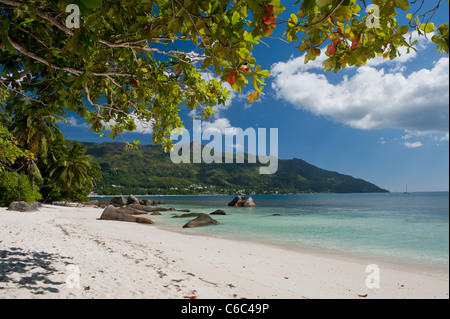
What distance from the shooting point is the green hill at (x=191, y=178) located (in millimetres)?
123875

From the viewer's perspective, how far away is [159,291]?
13.2 feet

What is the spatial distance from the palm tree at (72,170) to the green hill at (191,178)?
7933 cm

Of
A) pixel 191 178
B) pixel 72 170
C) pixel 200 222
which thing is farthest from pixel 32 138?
pixel 191 178

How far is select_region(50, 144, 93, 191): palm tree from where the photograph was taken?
95.0ft

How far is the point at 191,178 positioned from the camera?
156250 millimetres

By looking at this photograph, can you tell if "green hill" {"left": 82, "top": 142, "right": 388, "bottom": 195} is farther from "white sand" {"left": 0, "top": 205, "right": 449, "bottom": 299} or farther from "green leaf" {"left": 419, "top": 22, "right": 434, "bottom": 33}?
"green leaf" {"left": 419, "top": 22, "right": 434, "bottom": 33}

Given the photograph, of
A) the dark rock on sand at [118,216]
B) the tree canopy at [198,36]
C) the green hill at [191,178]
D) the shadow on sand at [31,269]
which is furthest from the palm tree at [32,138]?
the green hill at [191,178]

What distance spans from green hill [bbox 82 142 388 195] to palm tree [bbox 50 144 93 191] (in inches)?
3123

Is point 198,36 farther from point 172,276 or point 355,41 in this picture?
point 172,276

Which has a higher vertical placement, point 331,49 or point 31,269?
point 331,49

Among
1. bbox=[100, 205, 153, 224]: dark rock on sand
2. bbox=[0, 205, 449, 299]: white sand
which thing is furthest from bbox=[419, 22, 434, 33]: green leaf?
bbox=[100, 205, 153, 224]: dark rock on sand

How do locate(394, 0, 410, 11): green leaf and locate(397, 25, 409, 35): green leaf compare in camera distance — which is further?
locate(397, 25, 409, 35): green leaf

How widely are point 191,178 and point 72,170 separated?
417 ft

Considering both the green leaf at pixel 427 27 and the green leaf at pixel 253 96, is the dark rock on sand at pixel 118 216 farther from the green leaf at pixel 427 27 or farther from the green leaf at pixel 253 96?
the green leaf at pixel 427 27
